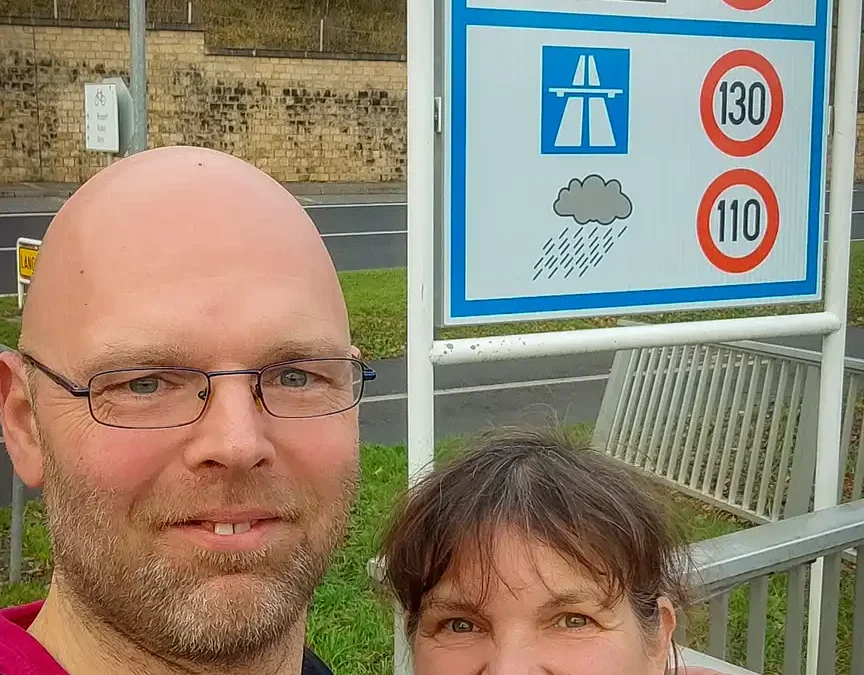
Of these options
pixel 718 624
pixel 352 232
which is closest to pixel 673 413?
pixel 718 624

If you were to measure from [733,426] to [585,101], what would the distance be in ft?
6.92

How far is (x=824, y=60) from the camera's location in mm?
2828

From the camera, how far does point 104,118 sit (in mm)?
5461

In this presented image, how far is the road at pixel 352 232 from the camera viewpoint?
1349cm

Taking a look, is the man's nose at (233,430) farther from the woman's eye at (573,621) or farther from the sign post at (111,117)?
the sign post at (111,117)

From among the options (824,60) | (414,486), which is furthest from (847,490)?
(414,486)

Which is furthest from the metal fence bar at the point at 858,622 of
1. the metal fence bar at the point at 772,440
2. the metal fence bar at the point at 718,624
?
the metal fence bar at the point at 772,440

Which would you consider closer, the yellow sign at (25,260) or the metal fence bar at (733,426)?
the metal fence bar at (733,426)

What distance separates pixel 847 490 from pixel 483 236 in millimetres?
4140

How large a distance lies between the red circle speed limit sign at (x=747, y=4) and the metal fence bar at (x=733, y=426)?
5.92ft

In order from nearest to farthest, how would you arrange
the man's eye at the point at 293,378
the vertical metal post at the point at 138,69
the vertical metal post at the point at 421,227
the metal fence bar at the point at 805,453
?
the man's eye at the point at 293,378 < the vertical metal post at the point at 421,227 < the metal fence bar at the point at 805,453 < the vertical metal post at the point at 138,69

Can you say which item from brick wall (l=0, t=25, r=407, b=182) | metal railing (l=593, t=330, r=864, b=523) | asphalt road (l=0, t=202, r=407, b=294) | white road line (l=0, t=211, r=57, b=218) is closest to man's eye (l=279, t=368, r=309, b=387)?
metal railing (l=593, t=330, r=864, b=523)

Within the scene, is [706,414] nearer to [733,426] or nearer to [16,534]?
[733,426]

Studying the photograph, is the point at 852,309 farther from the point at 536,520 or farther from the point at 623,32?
the point at 536,520
